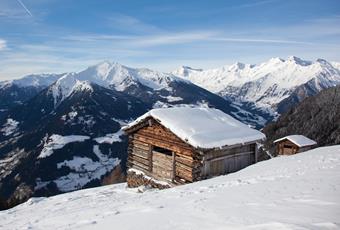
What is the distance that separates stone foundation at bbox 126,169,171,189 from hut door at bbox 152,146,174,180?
0.41m

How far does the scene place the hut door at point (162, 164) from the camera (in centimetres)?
2275

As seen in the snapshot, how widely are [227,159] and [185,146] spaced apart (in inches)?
104

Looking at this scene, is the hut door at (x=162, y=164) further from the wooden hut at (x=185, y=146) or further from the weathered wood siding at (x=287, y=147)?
the weathered wood siding at (x=287, y=147)

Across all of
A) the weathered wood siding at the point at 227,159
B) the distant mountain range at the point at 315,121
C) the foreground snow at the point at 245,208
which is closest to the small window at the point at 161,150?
the weathered wood siding at the point at 227,159

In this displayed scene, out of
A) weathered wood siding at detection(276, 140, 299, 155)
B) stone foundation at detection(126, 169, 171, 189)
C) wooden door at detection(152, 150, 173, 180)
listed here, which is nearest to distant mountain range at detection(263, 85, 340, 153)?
weathered wood siding at detection(276, 140, 299, 155)

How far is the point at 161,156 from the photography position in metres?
23.5

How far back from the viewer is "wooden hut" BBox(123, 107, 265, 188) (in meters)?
20.8

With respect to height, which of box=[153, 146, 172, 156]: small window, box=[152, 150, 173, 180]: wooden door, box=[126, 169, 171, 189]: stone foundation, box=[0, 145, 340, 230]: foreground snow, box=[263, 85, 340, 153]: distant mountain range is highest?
box=[0, 145, 340, 230]: foreground snow

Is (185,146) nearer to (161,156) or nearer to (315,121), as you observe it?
(161,156)

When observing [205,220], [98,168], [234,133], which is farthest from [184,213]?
[98,168]

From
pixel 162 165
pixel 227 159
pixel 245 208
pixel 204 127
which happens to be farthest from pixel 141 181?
pixel 245 208

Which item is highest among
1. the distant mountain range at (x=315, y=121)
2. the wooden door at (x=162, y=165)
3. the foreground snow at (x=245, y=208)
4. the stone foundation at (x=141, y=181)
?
the foreground snow at (x=245, y=208)

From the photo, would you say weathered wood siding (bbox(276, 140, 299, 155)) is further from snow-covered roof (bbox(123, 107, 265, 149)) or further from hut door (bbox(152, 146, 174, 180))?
hut door (bbox(152, 146, 174, 180))

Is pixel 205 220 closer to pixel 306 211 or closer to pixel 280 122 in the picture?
pixel 306 211
